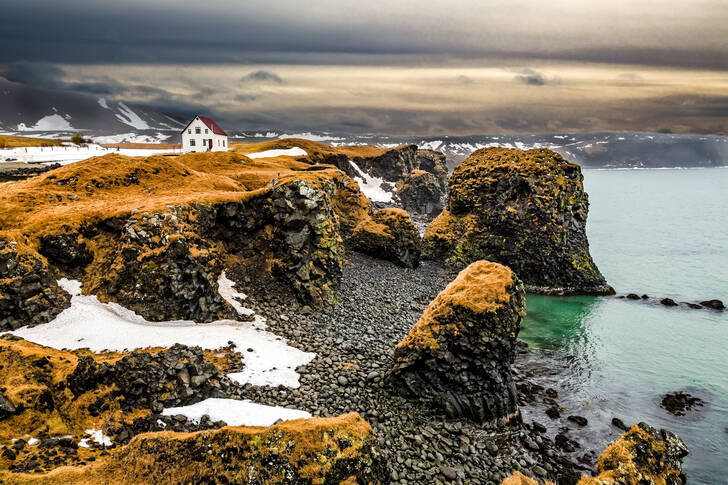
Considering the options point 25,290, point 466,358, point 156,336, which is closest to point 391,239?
point 466,358

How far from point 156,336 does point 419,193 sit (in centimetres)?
9109

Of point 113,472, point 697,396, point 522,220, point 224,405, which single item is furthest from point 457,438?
point 522,220

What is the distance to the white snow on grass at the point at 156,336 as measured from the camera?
2023cm

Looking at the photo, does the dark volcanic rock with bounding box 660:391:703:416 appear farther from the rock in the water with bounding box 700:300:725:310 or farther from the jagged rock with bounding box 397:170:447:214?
the jagged rock with bounding box 397:170:447:214

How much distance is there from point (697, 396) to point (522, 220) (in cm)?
2537

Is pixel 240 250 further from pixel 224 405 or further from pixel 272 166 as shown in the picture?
pixel 272 166

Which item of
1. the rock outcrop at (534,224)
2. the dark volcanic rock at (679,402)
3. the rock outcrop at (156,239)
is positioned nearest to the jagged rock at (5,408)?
the rock outcrop at (156,239)

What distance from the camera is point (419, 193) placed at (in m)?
106

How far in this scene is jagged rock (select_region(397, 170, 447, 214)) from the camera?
10600 centimetres

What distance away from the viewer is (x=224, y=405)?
55.6 ft

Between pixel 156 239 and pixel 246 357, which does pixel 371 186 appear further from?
pixel 246 357

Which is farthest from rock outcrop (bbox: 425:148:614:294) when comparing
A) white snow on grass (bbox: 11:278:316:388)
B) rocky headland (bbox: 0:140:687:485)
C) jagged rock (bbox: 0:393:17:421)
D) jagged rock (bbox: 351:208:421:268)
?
jagged rock (bbox: 0:393:17:421)

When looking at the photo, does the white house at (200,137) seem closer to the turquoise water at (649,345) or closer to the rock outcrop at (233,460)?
the turquoise water at (649,345)

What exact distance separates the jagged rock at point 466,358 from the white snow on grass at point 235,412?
6.31m
